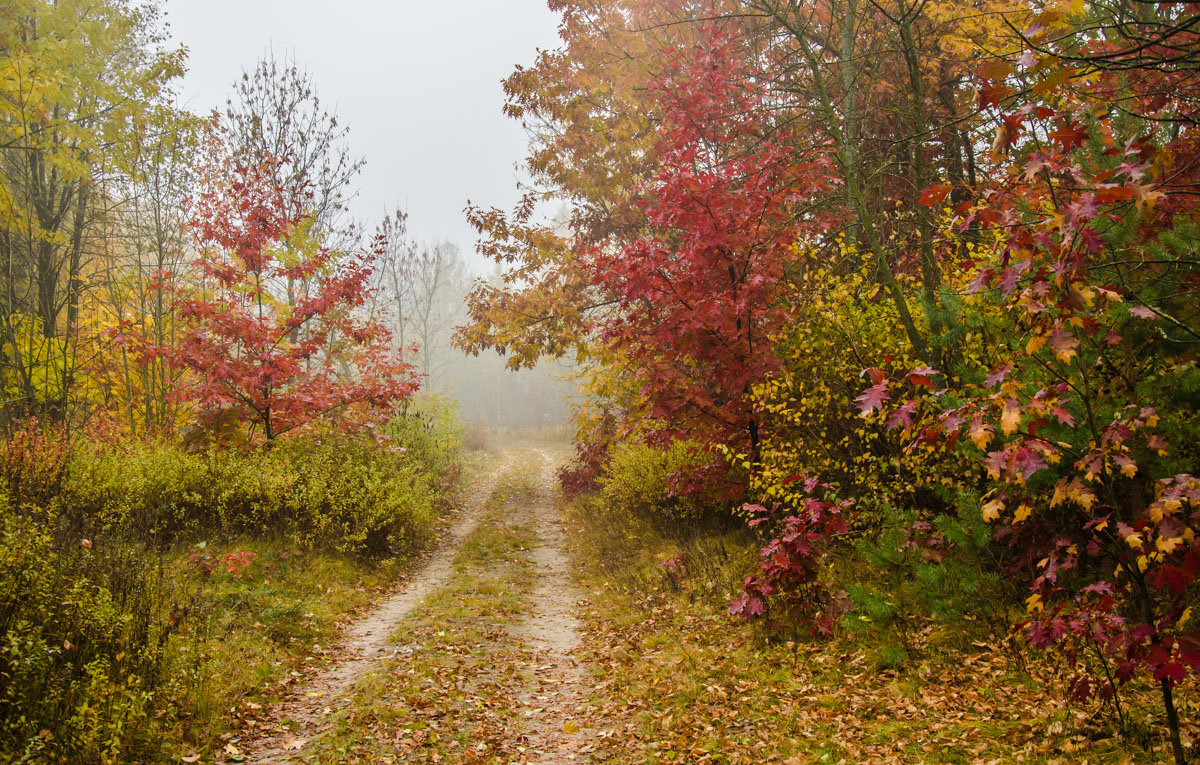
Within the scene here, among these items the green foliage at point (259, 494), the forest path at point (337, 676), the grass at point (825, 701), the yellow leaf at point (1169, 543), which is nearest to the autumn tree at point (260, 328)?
the green foliage at point (259, 494)

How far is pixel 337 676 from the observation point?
534cm

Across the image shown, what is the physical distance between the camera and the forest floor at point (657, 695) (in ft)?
11.7

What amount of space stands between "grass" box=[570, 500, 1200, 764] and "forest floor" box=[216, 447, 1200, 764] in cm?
1

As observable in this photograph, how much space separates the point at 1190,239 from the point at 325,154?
13.4 metres

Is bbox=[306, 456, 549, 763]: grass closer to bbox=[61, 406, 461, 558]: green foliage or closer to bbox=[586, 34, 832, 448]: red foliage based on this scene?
bbox=[61, 406, 461, 558]: green foliage

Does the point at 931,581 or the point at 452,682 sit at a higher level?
the point at 931,581

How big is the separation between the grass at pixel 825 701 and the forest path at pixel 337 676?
201cm

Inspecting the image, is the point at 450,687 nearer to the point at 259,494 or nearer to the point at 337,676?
the point at 337,676

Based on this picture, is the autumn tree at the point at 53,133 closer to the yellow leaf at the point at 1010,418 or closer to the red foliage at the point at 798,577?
the red foliage at the point at 798,577

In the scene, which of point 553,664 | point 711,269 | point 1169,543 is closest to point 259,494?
point 553,664

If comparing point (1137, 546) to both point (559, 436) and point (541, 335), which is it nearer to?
point (541, 335)

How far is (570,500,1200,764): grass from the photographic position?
3383 mm

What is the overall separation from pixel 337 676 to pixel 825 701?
3.95 m

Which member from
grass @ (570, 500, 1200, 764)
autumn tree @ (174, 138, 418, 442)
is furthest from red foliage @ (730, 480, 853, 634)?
autumn tree @ (174, 138, 418, 442)
